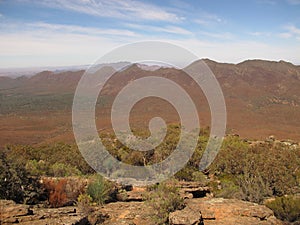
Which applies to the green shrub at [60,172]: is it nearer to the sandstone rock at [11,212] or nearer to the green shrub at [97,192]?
the green shrub at [97,192]

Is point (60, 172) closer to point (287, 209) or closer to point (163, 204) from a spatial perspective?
point (163, 204)

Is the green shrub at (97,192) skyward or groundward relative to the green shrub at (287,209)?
skyward

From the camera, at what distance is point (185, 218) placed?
8344mm

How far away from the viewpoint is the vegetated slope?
65.6 m

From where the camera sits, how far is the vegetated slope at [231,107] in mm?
65625

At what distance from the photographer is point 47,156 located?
2102 cm

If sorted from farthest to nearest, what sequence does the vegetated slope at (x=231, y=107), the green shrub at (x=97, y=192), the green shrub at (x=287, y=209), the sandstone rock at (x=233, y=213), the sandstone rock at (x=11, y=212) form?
the vegetated slope at (x=231, y=107), the green shrub at (x=287, y=209), the green shrub at (x=97, y=192), the sandstone rock at (x=233, y=213), the sandstone rock at (x=11, y=212)

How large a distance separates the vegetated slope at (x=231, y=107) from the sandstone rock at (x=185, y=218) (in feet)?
156

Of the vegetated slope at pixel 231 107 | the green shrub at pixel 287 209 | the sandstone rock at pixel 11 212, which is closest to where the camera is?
the sandstone rock at pixel 11 212

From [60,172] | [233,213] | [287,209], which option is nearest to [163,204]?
[233,213]

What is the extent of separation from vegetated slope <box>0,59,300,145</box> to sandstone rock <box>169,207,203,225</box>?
4762 centimetres

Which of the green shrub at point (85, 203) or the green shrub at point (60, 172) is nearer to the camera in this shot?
the green shrub at point (85, 203)

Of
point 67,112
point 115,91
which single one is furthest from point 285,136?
point 115,91

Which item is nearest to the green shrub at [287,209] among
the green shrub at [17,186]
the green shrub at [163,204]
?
the green shrub at [163,204]
